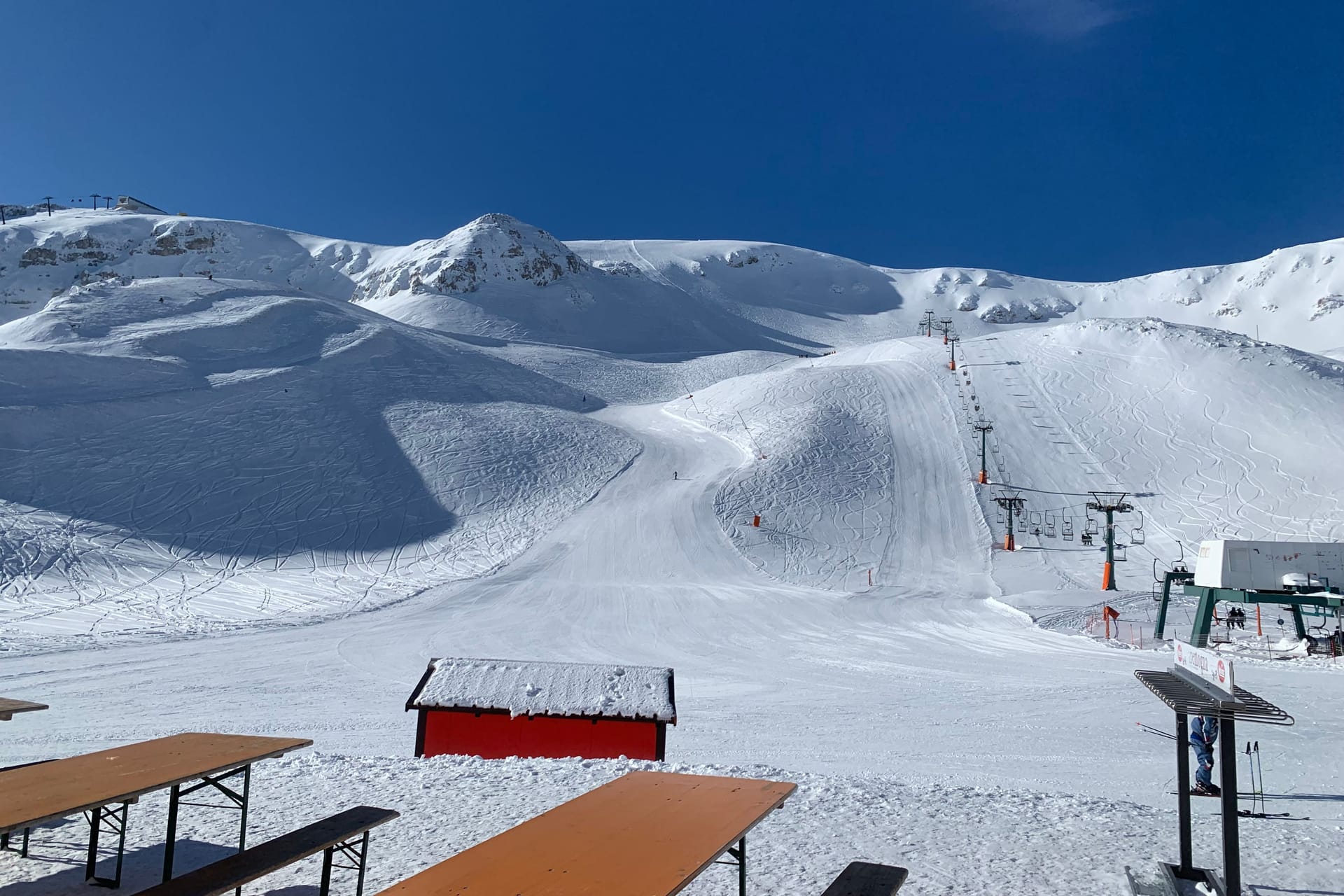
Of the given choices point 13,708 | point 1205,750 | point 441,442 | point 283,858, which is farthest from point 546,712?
point 441,442

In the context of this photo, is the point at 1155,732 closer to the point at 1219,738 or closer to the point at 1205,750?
the point at 1205,750

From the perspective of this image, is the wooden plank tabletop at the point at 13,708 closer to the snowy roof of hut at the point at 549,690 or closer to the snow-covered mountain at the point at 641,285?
the snowy roof of hut at the point at 549,690

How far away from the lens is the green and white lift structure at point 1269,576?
18.6 meters

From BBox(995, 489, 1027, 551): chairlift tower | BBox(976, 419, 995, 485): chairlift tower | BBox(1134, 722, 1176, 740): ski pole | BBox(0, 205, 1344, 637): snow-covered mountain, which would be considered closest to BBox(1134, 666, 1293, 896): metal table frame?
BBox(1134, 722, 1176, 740): ski pole

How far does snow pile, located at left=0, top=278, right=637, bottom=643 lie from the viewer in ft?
72.9

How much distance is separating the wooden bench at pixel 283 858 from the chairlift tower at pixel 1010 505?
27.2 m

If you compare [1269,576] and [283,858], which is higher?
[283,858]

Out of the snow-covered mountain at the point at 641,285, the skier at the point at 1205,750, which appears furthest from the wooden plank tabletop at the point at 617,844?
the snow-covered mountain at the point at 641,285

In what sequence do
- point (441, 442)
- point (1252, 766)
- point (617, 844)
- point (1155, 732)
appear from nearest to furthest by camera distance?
point (617, 844), point (1252, 766), point (1155, 732), point (441, 442)

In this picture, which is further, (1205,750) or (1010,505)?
(1010,505)

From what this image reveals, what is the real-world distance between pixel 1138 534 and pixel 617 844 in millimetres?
31193

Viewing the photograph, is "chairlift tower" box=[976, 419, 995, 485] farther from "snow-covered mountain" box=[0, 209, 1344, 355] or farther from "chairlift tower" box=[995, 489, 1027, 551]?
"snow-covered mountain" box=[0, 209, 1344, 355]

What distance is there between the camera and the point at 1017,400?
142 feet

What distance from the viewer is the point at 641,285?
9481 centimetres
